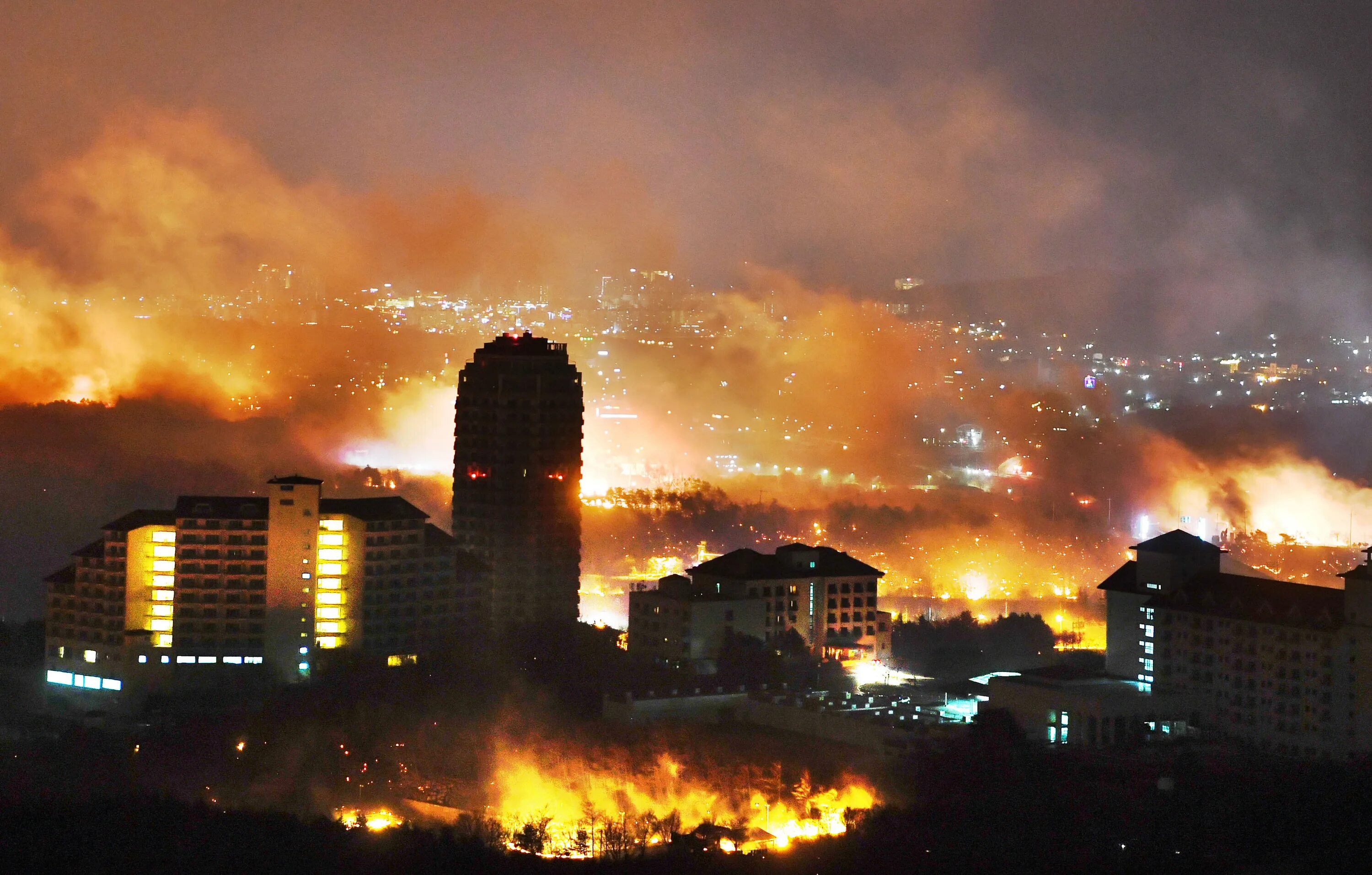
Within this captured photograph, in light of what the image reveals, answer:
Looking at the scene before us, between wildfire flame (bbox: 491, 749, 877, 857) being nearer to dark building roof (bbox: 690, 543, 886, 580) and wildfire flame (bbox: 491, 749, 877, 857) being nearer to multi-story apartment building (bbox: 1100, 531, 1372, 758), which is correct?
multi-story apartment building (bbox: 1100, 531, 1372, 758)

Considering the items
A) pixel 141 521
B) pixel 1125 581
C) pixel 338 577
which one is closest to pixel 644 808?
pixel 1125 581

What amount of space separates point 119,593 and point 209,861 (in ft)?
32.7

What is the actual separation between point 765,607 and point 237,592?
8.85 m

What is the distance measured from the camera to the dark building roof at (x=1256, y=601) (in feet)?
121

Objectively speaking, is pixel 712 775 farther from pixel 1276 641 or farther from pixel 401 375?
pixel 401 375

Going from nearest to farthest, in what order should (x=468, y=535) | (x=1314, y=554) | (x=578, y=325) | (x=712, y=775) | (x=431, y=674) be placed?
1. (x=712, y=775)
2. (x=431, y=674)
3. (x=468, y=535)
4. (x=1314, y=554)
5. (x=578, y=325)

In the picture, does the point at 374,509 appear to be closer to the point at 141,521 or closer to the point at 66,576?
the point at 141,521

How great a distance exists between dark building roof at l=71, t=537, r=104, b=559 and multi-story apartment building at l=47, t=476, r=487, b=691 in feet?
0.56

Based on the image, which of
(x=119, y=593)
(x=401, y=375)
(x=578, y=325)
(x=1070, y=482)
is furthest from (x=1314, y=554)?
(x=119, y=593)

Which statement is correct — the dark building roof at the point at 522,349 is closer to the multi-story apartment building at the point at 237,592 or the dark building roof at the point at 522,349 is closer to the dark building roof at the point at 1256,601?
the multi-story apartment building at the point at 237,592

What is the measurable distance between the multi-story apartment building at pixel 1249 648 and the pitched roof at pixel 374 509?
1186 centimetres

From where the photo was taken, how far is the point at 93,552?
4409 cm

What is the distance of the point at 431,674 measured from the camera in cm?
4169

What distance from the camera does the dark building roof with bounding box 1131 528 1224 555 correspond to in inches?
1569
